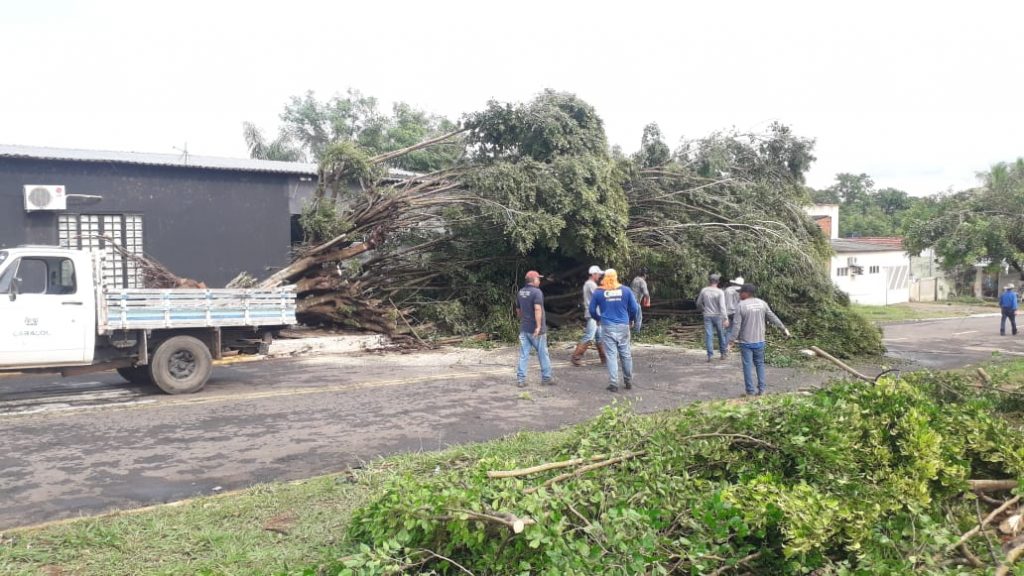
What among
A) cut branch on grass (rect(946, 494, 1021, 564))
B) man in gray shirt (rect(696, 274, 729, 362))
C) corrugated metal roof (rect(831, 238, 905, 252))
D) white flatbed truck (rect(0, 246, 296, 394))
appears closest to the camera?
cut branch on grass (rect(946, 494, 1021, 564))

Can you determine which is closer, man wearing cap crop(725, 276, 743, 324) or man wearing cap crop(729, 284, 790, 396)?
man wearing cap crop(729, 284, 790, 396)

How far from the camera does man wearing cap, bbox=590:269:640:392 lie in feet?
33.8

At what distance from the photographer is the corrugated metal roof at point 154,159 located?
15.3 m

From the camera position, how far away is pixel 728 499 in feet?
13.5

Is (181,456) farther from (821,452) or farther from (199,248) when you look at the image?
(199,248)

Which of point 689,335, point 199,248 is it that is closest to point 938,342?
point 689,335

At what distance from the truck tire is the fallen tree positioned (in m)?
3.73

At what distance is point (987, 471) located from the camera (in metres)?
5.44

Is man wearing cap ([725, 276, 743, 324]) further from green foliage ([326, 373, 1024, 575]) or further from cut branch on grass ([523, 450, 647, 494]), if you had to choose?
cut branch on grass ([523, 450, 647, 494])

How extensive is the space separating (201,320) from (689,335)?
33.8ft

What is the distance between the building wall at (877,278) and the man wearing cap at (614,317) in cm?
2827

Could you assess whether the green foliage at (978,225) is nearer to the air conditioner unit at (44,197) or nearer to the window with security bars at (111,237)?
the window with security bars at (111,237)

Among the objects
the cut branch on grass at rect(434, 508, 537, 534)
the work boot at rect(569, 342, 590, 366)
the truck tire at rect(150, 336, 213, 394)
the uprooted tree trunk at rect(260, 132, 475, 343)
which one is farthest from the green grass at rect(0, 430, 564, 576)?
the uprooted tree trunk at rect(260, 132, 475, 343)

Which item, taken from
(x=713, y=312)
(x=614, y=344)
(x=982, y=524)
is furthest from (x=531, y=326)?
(x=982, y=524)
